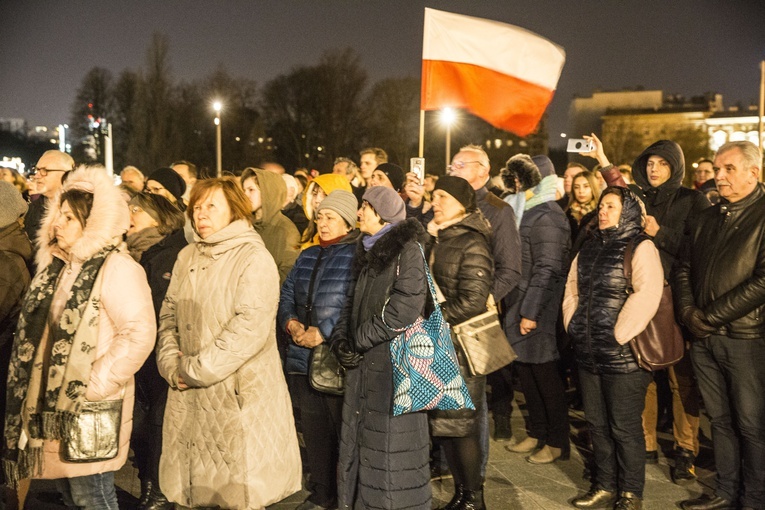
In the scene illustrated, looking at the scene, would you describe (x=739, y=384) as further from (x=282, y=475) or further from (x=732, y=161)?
(x=282, y=475)

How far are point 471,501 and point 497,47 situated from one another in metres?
4.70

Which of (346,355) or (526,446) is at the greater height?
(346,355)

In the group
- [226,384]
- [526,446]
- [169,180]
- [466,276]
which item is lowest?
[526,446]

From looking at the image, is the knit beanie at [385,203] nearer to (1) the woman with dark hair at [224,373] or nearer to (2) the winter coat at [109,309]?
(1) the woman with dark hair at [224,373]

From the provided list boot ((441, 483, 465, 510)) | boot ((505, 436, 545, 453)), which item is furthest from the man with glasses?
boot ((505, 436, 545, 453))

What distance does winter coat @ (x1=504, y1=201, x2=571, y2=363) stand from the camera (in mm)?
6312

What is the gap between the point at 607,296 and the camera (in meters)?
5.12

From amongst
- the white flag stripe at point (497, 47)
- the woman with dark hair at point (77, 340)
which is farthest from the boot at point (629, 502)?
the white flag stripe at point (497, 47)

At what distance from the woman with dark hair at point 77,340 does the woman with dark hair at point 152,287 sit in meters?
1.11

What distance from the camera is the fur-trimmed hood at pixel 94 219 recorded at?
3980mm

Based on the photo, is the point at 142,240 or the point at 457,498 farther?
the point at 142,240

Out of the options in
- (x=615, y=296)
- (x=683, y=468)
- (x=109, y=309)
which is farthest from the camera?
(x=683, y=468)

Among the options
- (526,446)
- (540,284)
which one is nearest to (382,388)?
(540,284)

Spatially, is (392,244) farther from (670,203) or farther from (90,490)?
(670,203)
